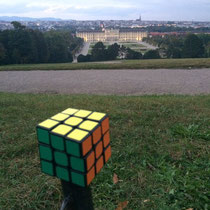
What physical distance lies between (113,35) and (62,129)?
79.4 metres

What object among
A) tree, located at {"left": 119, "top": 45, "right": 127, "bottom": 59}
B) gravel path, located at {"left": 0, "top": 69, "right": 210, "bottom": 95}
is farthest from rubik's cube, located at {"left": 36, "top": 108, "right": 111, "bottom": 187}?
tree, located at {"left": 119, "top": 45, "right": 127, "bottom": 59}

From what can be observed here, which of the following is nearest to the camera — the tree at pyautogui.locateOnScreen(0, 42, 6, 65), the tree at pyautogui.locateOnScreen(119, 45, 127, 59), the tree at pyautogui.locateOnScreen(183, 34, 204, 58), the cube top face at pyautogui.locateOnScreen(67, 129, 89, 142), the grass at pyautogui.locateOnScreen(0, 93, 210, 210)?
the cube top face at pyautogui.locateOnScreen(67, 129, 89, 142)

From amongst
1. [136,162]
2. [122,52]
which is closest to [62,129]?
[136,162]

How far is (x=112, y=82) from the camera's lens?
8.47 m

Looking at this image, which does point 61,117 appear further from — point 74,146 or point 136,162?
point 136,162

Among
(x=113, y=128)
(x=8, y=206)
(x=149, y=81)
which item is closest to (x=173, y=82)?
(x=149, y=81)

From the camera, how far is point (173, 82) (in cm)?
812

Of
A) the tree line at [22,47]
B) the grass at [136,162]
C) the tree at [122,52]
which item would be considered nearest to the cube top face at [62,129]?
the grass at [136,162]

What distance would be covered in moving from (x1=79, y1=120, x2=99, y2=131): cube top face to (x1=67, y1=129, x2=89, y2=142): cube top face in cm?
3

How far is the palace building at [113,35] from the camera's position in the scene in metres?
72.1

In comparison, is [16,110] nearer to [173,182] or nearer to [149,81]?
[173,182]

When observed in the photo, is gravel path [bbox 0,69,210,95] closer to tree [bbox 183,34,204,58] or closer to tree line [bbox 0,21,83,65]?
tree line [bbox 0,21,83,65]

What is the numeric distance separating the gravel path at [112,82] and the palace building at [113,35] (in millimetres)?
63680

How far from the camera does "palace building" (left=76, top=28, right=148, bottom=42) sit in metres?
72.1
